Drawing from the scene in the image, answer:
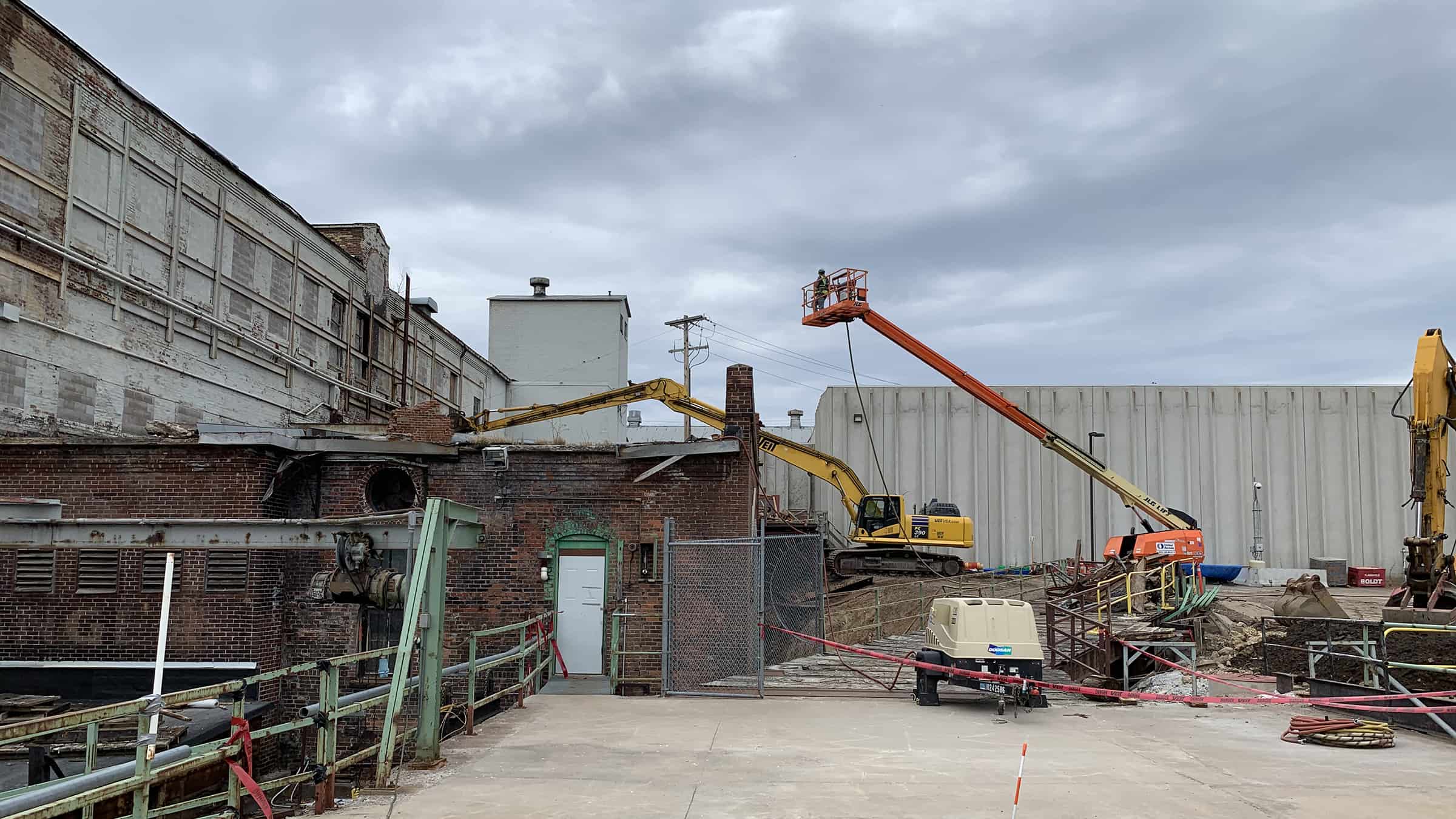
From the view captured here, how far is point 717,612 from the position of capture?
49.3 ft

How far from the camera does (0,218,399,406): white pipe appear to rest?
16719 mm

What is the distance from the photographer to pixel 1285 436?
128 feet

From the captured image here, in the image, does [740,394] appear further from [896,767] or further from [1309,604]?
[1309,604]

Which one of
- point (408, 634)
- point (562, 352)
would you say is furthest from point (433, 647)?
point (562, 352)

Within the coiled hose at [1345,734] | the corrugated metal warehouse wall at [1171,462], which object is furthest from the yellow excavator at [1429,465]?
the corrugated metal warehouse wall at [1171,462]

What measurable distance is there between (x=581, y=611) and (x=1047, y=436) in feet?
57.7

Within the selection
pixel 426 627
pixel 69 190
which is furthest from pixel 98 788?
pixel 69 190

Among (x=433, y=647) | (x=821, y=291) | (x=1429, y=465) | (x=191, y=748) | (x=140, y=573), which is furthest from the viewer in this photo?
(x=821, y=291)

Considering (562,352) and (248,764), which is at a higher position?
(562,352)

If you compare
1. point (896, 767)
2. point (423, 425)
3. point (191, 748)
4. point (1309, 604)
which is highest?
point (423, 425)

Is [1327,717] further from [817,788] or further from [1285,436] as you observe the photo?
[1285,436]

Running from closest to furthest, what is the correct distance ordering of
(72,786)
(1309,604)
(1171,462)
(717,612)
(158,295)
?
(72,786), (717,612), (158,295), (1309,604), (1171,462)

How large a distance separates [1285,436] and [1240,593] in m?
14.9

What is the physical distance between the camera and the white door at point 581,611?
627 inches
